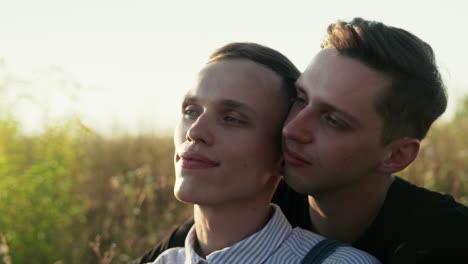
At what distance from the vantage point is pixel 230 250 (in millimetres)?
2629

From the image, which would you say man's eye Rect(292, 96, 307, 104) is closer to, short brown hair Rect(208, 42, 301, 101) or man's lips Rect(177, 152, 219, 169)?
short brown hair Rect(208, 42, 301, 101)

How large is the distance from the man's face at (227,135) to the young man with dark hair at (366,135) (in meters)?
0.13

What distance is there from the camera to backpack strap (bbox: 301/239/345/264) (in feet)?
8.21

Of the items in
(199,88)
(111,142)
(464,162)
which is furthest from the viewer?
(111,142)

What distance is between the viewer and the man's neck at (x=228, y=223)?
2676 mm

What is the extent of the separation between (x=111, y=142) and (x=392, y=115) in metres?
6.91

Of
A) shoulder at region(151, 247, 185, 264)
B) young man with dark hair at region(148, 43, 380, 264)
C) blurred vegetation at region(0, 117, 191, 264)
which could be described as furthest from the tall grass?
young man with dark hair at region(148, 43, 380, 264)

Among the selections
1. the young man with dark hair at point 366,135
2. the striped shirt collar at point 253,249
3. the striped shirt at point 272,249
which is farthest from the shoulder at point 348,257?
the striped shirt collar at point 253,249

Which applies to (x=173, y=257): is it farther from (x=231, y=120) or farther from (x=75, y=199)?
(x=75, y=199)

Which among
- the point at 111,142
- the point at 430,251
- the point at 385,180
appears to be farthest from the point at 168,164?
the point at 430,251

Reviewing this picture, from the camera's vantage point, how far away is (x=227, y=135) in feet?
8.57

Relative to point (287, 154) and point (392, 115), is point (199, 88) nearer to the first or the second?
point (287, 154)

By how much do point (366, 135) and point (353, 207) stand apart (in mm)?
371

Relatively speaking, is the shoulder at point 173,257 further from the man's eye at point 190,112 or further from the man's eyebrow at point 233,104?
the man's eyebrow at point 233,104
